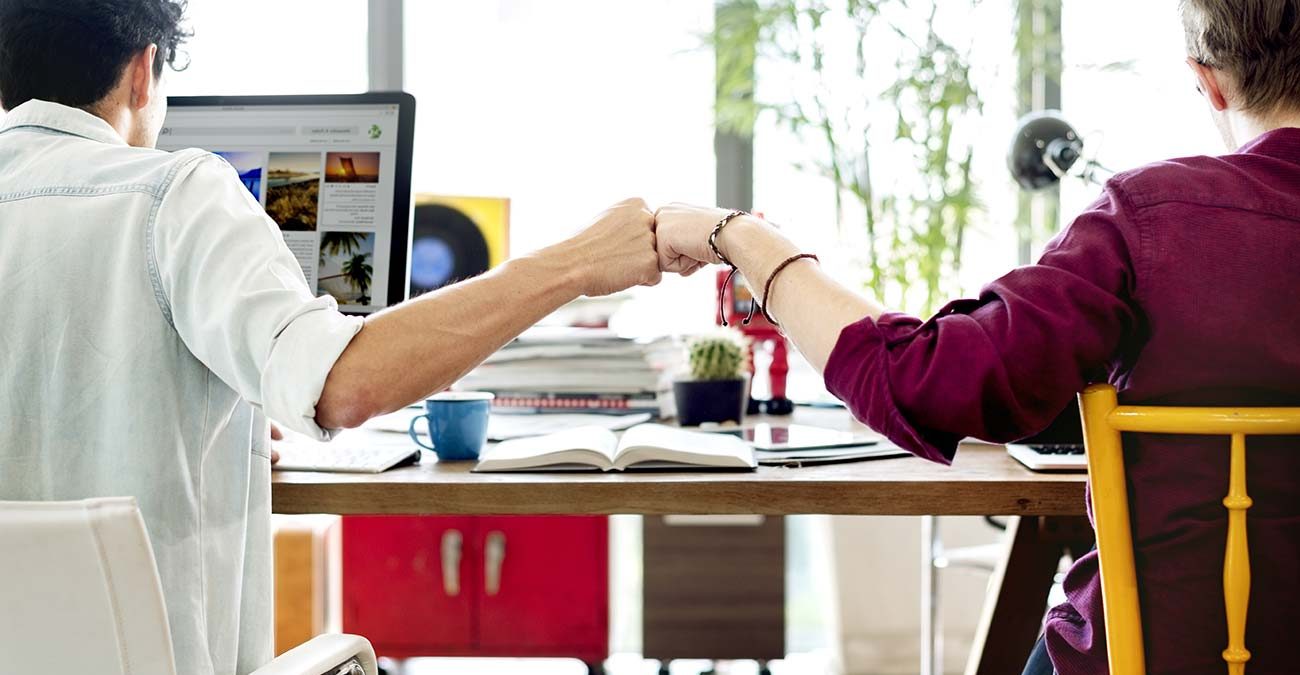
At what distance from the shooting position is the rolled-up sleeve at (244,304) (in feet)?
2.86

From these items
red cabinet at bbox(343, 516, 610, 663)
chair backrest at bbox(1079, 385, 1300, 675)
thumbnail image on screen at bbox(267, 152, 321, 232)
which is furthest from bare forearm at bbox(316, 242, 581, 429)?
red cabinet at bbox(343, 516, 610, 663)

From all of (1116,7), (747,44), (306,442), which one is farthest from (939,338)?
(1116,7)

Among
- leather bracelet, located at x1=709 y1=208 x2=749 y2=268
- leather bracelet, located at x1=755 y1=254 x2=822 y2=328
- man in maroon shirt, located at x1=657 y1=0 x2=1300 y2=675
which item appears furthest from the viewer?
leather bracelet, located at x1=709 y1=208 x2=749 y2=268

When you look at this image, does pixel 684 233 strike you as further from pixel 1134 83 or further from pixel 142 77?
pixel 1134 83

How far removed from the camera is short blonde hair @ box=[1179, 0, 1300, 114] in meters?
0.88

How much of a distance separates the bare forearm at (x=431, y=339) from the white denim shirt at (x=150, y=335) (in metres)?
0.02

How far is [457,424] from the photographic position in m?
1.41

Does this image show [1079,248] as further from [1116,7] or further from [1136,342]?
[1116,7]

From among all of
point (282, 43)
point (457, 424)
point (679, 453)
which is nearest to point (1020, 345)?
point (679, 453)

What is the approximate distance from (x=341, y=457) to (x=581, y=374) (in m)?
0.51

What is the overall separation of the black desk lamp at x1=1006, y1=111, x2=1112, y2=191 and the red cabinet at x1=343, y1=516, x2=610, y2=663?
123 cm

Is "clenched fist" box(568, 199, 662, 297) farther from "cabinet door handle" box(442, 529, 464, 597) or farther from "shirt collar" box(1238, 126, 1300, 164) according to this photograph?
"cabinet door handle" box(442, 529, 464, 597)

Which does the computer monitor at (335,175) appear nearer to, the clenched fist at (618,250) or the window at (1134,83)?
the clenched fist at (618,250)

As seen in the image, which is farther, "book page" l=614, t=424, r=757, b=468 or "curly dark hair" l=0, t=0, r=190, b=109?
"book page" l=614, t=424, r=757, b=468
